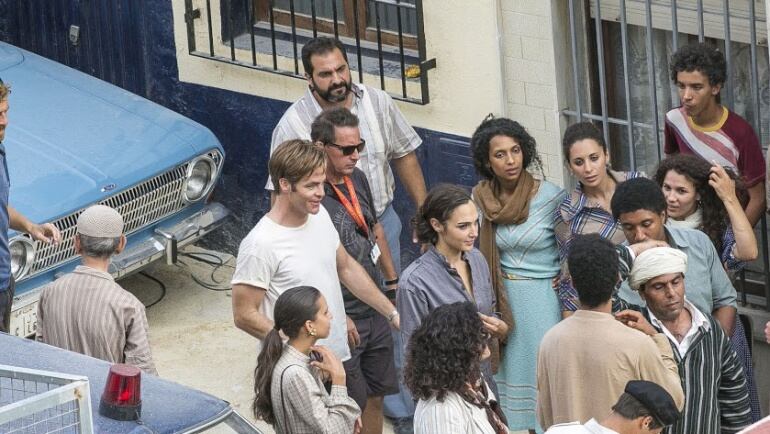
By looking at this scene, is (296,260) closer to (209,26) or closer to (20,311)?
(20,311)

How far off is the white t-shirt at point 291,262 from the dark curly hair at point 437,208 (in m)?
0.40

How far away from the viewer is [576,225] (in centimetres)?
662

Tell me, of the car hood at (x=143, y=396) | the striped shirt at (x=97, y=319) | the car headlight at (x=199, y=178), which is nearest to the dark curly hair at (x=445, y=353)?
the car hood at (x=143, y=396)

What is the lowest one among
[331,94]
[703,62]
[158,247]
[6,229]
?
[158,247]

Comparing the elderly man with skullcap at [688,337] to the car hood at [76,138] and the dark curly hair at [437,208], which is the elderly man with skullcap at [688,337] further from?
the car hood at [76,138]

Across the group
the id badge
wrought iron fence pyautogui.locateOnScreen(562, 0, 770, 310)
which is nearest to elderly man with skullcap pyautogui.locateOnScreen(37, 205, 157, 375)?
the id badge

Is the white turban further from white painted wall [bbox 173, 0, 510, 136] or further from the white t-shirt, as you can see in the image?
white painted wall [bbox 173, 0, 510, 136]

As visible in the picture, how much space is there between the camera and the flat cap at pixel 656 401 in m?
5.04

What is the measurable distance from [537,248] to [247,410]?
2025 millimetres

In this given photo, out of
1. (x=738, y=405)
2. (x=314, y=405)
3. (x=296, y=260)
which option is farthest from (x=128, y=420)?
(x=738, y=405)

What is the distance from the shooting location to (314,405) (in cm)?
563

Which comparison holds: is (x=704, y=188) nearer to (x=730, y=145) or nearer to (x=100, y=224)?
(x=730, y=145)

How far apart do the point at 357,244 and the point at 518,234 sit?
2.31ft

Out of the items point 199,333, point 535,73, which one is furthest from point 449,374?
point 199,333
